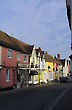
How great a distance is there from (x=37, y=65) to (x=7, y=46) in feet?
47.5

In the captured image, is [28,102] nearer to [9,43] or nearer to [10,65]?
[10,65]

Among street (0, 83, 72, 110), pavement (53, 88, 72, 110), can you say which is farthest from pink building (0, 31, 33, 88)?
pavement (53, 88, 72, 110)

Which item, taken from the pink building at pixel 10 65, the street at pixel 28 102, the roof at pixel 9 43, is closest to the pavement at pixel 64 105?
the street at pixel 28 102

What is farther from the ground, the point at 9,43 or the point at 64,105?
the point at 9,43

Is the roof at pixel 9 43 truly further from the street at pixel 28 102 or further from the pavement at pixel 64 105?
the pavement at pixel 64 105

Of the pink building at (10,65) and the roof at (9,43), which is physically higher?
the roof at (9,43)

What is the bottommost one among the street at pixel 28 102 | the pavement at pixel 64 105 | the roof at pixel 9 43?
the pavement at pixel 64 105

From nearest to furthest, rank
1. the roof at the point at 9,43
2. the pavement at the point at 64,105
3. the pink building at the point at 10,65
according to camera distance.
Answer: the pavement at the point at 64,105, the pink building at the point at 10,65, the roof at the point at 9,43

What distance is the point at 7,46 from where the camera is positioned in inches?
893

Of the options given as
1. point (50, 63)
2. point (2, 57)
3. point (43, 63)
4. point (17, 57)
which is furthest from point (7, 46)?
point (50, 63)

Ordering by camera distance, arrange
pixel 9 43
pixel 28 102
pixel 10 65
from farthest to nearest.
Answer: pixel 9 43, pixel 10 65, pixel 28 102

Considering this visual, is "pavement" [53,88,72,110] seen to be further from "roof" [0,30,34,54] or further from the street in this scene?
"roof" [0,30,34,54]

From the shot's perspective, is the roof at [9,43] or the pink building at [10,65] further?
the roof at [9,43]

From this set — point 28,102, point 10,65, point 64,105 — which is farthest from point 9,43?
point 64,105
